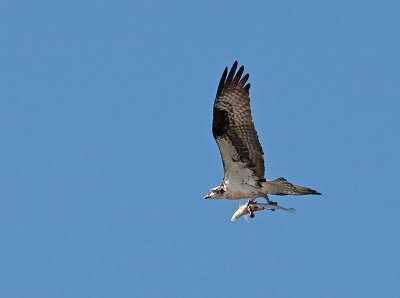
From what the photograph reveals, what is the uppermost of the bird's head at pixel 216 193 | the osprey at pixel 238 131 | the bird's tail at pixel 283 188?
the osprey at pixel 238 131

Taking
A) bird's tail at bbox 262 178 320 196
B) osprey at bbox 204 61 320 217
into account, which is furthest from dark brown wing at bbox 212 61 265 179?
bird's tail at bbox 262 178 320 196

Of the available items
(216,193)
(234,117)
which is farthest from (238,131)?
(216,193)

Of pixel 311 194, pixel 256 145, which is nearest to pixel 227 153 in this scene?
pixel 256 145

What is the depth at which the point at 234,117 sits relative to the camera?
1466cm

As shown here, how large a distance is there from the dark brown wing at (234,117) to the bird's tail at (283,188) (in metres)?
0.70

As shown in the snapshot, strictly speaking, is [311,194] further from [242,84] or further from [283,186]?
[242,84]

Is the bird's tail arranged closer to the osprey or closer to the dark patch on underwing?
the osprey

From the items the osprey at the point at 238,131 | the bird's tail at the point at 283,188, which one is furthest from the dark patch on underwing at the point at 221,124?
the bird's tail at the point at 283,188

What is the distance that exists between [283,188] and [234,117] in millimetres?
1660

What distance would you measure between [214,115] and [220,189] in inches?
59.8

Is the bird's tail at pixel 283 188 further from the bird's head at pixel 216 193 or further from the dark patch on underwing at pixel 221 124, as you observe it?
the dark patch on underwing at pixel 221 124

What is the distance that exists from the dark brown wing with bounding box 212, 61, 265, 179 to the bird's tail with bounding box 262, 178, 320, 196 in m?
0.70

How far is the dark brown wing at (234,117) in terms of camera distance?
1464cm

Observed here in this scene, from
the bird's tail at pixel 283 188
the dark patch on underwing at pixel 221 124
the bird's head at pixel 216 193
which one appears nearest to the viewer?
the bird's tail at pixel 283 188
